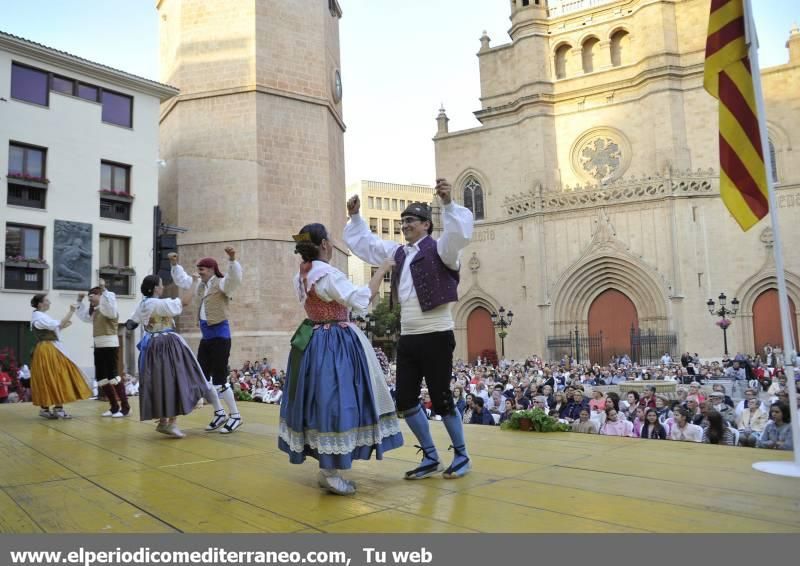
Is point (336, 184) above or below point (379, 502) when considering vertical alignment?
above

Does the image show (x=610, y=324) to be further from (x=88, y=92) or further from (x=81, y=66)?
(x=81, y=66)

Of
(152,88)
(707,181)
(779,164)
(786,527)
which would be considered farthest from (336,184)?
(786,527)

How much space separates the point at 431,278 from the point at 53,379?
5874 millimetres

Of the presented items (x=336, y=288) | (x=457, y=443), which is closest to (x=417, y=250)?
(x=336, y=288)

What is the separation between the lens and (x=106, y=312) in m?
7.34

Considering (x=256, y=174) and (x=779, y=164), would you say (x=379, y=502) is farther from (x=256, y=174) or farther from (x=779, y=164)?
(x=779, y=164)

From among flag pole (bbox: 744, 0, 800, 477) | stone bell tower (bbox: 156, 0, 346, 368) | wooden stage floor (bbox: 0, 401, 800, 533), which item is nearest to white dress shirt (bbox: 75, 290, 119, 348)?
wooden stage floor (bbox: 0, 401, 800, 533)

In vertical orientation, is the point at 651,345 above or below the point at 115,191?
below

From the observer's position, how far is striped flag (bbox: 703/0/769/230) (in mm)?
4555

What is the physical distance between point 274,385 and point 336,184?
12.0 metres

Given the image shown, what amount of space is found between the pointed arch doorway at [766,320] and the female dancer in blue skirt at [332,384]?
2685 centimetres

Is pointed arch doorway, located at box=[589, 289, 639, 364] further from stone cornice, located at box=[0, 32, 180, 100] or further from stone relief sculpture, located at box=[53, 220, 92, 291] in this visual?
stone relief sculpture, located at box=[53, 220, 92, 291]

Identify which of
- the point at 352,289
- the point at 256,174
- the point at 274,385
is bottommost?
the point at 274,385

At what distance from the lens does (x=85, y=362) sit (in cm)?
1917
